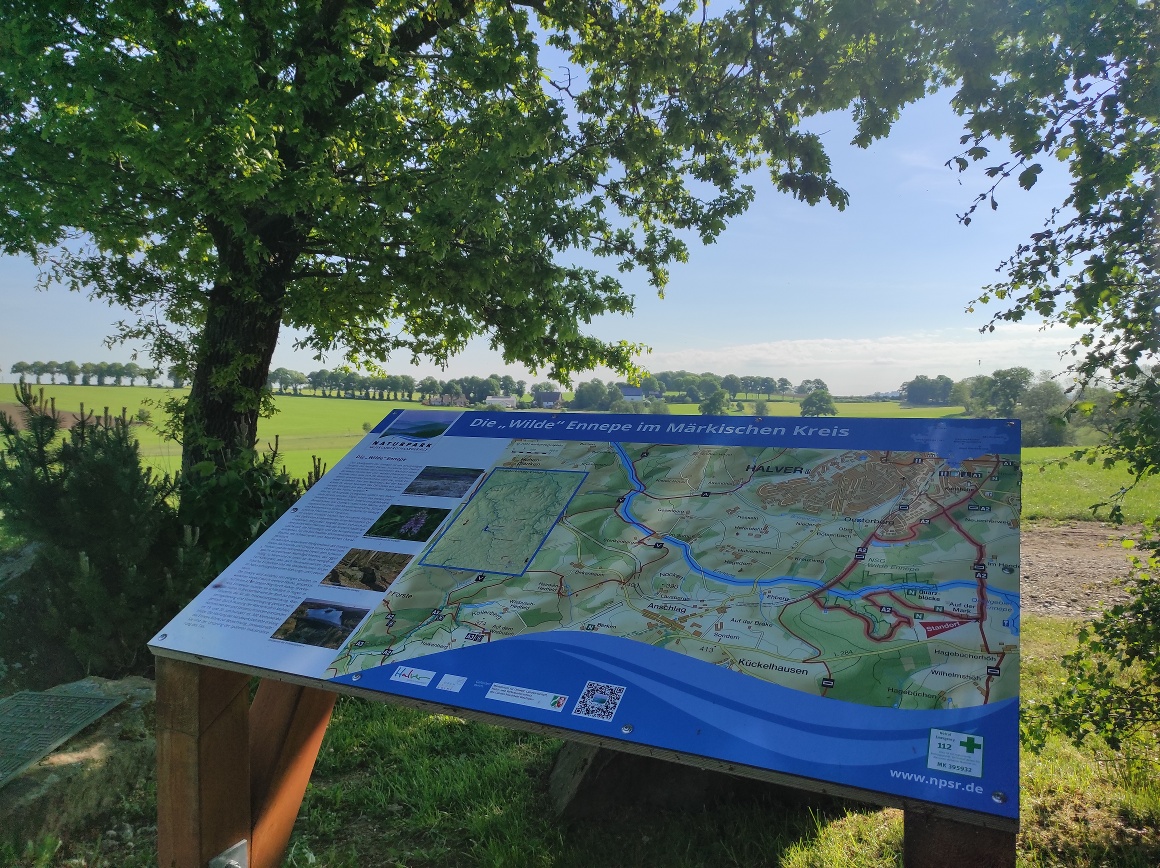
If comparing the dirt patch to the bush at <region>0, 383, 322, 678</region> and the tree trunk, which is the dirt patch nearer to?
the bush at <region>0, 383, 322, 678</region>

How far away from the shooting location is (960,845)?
4.74ft

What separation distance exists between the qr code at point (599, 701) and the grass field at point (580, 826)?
5.80 feet

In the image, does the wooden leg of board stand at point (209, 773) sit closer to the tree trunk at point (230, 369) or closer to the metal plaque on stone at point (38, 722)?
Result: the metal plaque on stone at point (38, 722)

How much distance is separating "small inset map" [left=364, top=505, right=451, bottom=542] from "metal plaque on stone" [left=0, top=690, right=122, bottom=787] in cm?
256

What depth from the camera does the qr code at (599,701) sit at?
1.71m

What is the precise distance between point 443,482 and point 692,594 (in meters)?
1.19

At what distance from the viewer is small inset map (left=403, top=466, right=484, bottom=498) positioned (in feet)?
8.73

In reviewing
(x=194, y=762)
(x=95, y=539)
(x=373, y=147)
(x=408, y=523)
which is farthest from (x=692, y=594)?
(x=373, y=147)

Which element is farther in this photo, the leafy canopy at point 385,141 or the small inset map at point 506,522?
the leafy canopy at point 385,141

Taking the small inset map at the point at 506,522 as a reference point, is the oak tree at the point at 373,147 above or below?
above

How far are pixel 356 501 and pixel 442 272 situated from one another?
17.8 ft

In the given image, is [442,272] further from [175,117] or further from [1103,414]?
[1103,414]

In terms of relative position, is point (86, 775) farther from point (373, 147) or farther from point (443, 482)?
point (373, 147)

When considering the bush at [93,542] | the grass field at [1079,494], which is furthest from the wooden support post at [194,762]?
the grass field at [1079,494]
